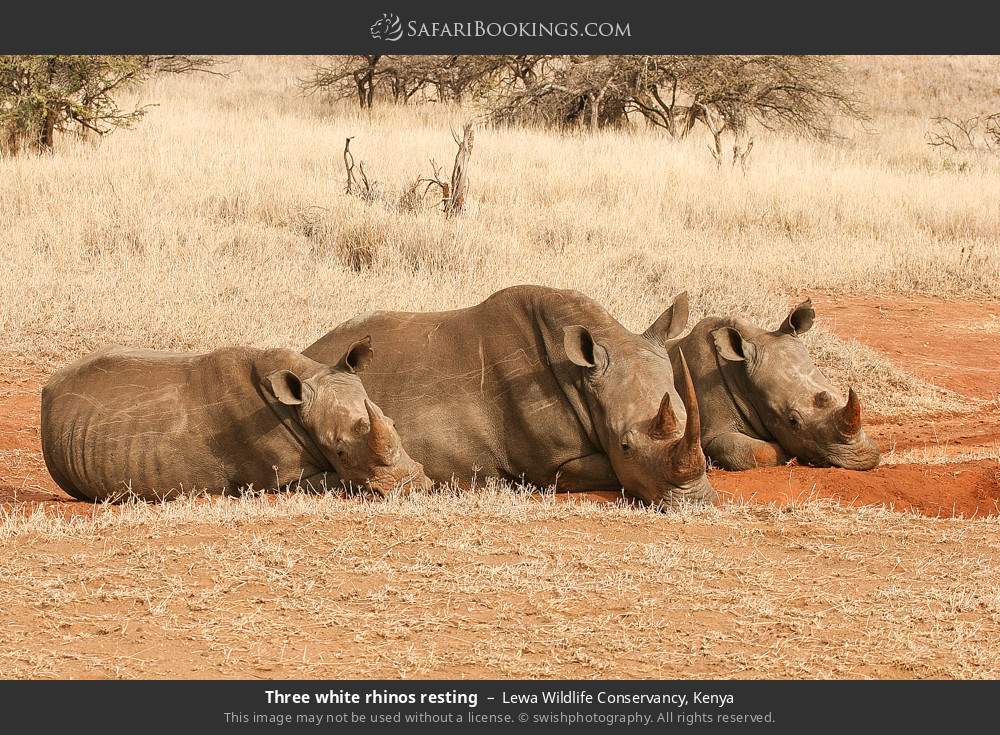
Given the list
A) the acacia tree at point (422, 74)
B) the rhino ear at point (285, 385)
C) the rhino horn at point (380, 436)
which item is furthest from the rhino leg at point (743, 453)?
the acacia tree at point (422, 74)

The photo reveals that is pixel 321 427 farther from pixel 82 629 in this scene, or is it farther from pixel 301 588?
pixel 82 629

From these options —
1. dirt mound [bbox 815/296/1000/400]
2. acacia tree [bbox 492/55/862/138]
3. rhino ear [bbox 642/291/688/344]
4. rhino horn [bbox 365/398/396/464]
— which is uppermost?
acacia tree [bbox 492/55/862/138]

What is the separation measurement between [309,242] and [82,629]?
976 cm

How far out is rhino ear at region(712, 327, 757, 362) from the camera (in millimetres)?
8781

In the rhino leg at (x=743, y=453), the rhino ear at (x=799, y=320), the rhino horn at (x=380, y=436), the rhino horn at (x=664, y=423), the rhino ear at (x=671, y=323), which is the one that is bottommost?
Result: the rhino leg at (x=743, y=453)

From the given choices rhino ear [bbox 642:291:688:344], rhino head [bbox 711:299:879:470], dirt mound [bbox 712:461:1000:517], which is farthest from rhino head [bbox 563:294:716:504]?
rhino head [bbox 711:299:879:470]

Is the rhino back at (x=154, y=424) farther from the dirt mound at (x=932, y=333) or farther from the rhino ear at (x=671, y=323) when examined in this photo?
the dirt mound at (x=932, y=333)

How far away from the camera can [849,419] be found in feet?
27.2

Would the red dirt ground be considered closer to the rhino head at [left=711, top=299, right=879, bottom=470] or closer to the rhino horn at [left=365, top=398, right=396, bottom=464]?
the rhino head at [left=711, top=299, right=879, bottom=470]

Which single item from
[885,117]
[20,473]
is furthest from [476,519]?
[885,117]

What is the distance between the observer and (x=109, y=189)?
1559cm

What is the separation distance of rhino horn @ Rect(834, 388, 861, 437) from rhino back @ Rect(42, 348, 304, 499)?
3.58 meters

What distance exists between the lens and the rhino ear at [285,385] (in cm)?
741

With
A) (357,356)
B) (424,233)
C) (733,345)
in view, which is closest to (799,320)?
(733,345)
